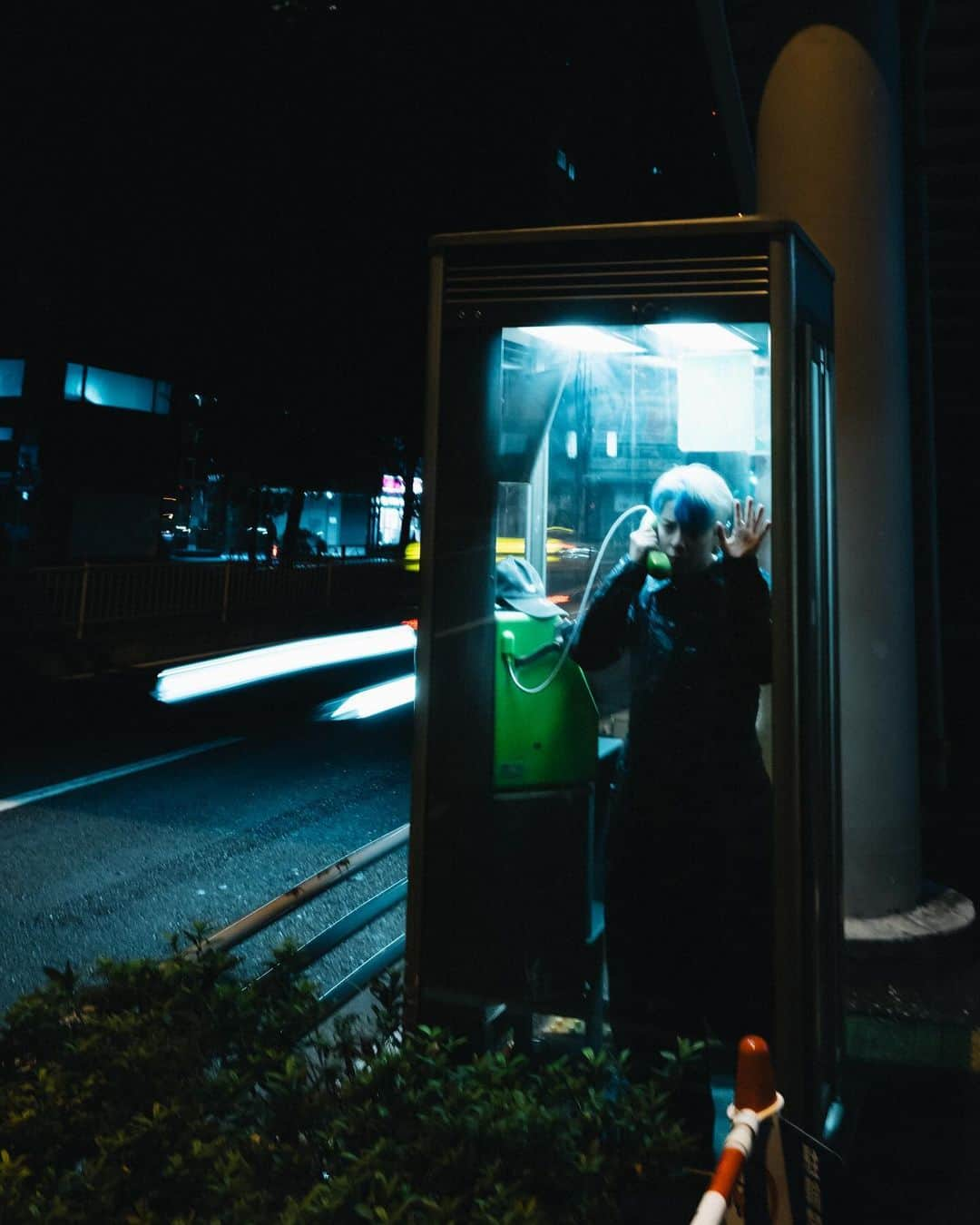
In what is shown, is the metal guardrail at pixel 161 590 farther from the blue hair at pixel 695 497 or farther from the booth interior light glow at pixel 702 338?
the blue hair at pixel 695 497

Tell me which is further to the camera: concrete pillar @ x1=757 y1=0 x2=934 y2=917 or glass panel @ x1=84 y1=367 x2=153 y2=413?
glass panel @ x1=84 y1=367 x2=153 y2=413

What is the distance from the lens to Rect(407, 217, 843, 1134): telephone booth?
8.83 feet

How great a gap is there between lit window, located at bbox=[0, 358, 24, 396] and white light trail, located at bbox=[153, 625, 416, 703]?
13418 mm

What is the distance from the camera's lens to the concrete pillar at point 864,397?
178 inches

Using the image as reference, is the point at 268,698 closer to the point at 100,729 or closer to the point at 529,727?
the point at 100,729

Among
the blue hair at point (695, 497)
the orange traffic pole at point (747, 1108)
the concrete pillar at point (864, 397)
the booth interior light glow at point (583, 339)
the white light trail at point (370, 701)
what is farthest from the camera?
the white light trail at point (370, 701)

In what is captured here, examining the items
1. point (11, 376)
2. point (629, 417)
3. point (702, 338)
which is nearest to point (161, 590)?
point (11, 376)

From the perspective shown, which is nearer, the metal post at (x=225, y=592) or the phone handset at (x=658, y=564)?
the phone handset at (x=658, y=564)

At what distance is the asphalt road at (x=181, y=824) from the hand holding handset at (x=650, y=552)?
238cm

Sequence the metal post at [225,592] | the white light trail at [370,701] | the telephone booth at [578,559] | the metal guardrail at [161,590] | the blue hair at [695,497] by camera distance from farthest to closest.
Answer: the metal post at [225,592]
the metal guardrail at [161,590]
the white light trail at [370,701]
the blue hair at [695,497]
the telephone booth at [578,559]

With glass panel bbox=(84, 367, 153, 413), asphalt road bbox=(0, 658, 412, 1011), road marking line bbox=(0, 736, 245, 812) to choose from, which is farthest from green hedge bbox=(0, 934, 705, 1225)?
glass panel bbox=(84, 367, 153, 413)

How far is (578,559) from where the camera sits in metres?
3.67

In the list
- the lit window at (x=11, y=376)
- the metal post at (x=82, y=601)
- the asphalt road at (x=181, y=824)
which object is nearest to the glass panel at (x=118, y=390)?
the lit window at (x=11, y=376)

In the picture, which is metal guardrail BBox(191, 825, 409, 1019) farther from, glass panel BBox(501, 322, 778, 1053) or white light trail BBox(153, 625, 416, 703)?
white light trail BBox(153, 625, 416, 703)
